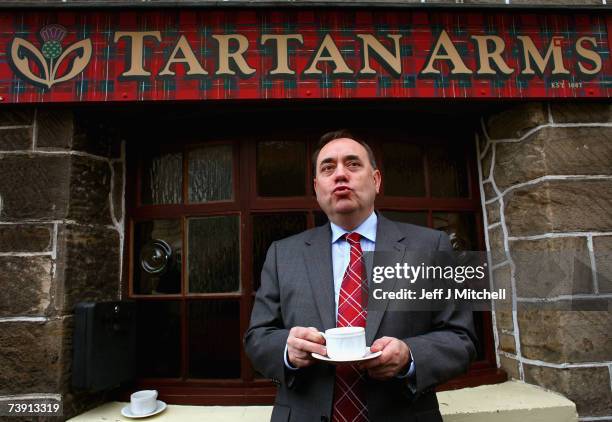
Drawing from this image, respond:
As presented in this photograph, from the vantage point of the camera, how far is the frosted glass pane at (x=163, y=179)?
2400mm

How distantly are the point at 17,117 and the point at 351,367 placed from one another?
2.16 meters

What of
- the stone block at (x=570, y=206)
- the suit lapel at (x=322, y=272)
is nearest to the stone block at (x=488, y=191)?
the stone block at (x=570, y=206)

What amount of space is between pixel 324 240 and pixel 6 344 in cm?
169

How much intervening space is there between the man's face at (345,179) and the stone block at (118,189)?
54.6 inches

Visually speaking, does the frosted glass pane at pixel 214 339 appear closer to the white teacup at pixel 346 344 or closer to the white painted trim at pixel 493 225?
the white teacup at pixel 346 344

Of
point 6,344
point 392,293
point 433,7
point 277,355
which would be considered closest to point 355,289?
point 392,293

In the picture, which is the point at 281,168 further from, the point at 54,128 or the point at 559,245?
the point at 559,245

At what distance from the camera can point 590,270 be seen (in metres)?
2.03

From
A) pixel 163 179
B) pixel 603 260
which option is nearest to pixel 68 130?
pixel 163 179

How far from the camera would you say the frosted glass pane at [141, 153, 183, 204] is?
7.88 feet

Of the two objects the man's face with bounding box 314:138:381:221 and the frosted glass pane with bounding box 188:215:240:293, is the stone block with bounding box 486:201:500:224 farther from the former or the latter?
the frosted glass pane with bounding box 188:215:240:293

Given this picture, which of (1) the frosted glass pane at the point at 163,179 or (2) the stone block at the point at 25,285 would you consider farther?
(1) the frosted glass pane at the point at 163,179

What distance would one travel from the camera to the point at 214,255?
2285mm

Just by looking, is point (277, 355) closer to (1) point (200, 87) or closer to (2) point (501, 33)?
(1) point (200, 87)
